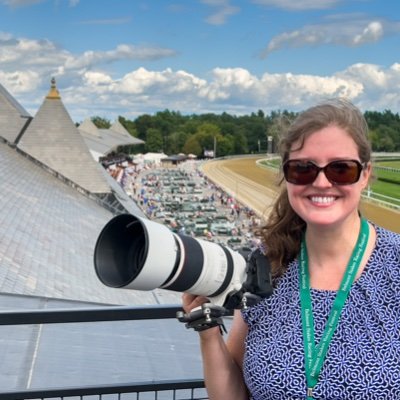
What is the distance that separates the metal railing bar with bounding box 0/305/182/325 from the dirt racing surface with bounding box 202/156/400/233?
782 inches

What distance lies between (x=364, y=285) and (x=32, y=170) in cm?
2252

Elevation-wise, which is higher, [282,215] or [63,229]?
[282,215]

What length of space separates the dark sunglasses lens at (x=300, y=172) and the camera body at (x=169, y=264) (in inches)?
10.5

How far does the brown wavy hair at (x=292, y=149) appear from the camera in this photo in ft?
6.12

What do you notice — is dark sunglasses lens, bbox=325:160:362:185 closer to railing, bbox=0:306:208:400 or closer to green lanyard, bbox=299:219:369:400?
green lanyard, bbox=299:219:369:400

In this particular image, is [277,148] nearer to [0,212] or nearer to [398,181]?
[0,212]

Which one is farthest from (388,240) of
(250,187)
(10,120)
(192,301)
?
(250,187)

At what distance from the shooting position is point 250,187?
67125mm

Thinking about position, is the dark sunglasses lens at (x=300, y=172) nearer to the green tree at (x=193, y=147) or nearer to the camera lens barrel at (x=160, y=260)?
the camera lens barrel at (x=160, y=260)

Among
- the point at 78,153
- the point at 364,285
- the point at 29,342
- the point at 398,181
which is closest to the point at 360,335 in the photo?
the point at 364,285

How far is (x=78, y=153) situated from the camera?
85.7 ft

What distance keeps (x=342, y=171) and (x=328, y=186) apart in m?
0.06

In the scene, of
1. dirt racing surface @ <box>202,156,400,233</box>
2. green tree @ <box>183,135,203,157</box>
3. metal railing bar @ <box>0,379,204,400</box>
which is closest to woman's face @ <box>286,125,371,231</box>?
metal railing bar @ <box>0,379,204,400</box>

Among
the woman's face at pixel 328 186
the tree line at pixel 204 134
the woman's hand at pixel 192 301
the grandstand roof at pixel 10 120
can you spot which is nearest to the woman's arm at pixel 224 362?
the woman's hand at pixel 192 301
